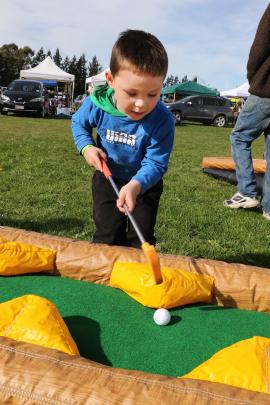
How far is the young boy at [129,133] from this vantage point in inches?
79.7

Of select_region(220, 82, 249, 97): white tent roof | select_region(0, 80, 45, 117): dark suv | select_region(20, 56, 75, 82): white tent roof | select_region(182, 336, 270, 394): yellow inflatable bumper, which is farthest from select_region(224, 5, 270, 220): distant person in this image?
select_region(20, 56, 75, 82): white tent roof

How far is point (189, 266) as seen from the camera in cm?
259

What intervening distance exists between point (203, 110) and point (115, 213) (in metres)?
18.0

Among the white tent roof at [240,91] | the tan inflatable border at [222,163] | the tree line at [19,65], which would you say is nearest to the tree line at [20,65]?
the tree line at [19,65]

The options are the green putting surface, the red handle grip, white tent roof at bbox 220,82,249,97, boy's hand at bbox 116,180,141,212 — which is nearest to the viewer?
the green putting surface

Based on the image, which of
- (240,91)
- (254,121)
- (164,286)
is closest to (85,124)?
(164,286)

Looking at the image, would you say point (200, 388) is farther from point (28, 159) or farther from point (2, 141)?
point (2, 141)

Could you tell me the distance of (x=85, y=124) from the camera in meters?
2.67

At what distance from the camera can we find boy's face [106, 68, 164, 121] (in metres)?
1.98

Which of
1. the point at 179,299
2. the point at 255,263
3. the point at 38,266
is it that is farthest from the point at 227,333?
the point at 255,263

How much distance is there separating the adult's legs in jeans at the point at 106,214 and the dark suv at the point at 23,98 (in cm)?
1443

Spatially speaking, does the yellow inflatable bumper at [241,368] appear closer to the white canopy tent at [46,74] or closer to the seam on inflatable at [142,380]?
the seam on inflatable at [142,380]

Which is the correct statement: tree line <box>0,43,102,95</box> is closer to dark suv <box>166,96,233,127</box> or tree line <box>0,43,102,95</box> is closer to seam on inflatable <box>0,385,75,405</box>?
dark suv <box>166,96,233,127</box>

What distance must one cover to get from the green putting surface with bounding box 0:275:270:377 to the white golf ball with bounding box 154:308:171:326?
25mm
